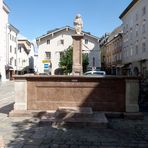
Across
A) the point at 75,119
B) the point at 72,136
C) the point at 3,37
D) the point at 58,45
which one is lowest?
the point at 72,136

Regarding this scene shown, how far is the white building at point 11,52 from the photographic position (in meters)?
57.6

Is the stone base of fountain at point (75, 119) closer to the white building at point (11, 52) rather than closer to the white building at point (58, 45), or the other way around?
the white building at point (58, 45)

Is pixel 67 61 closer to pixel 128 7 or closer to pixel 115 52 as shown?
pixel 128 7

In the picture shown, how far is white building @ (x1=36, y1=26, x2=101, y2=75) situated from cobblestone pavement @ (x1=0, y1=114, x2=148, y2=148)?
46969mm

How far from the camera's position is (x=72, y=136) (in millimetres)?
8125

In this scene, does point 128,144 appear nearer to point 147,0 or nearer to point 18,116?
point 18,116

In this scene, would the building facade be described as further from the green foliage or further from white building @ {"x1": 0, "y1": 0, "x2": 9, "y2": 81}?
white building @ {"x1": 0, "y1": 0, "x2": 9, "y2": 81}

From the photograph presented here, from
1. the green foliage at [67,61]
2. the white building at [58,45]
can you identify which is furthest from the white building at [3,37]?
the green foliage at [67,61]

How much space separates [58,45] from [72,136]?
49.9m

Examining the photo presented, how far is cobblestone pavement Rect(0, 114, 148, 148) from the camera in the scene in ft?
24.2

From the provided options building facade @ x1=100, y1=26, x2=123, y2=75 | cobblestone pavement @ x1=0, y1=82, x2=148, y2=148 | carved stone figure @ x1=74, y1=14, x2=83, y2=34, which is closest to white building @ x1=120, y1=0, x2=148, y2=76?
building facade @ x1=100, y1=26, x2=123, y2=75

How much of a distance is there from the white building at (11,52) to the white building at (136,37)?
20384 millimetres

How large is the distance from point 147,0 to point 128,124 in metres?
34.4

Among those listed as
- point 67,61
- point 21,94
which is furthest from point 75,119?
point 67,61
